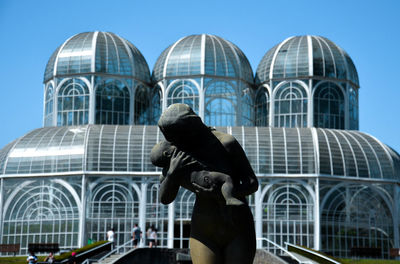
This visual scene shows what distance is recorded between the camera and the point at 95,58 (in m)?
39.8

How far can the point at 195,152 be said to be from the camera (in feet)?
20.7

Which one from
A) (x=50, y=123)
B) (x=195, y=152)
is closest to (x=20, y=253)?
(x=50, y=123)

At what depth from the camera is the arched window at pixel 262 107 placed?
134 feet

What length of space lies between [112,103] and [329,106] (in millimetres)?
12420

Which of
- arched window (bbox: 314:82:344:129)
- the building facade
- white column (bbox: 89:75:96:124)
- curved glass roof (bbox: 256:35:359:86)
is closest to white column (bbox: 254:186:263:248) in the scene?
the building facade

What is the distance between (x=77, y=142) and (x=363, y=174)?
13.7 m

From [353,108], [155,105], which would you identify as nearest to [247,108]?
[155,105]

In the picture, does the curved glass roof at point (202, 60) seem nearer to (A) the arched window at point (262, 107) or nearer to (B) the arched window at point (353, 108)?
(A) the arched window at point (262, 107)

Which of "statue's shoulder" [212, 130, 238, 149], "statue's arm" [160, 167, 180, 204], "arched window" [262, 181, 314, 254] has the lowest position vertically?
"arched window" [262, 181, 314, 254]

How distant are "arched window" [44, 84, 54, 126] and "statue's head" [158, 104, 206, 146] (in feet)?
114

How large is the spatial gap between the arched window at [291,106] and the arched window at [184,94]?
4.73m

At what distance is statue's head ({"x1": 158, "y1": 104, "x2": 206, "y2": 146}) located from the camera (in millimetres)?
6207

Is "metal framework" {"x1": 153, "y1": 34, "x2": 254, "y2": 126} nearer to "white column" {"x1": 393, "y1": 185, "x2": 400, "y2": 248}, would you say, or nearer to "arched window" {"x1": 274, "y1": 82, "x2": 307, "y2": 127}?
"arched window" {"x1": 274, "y1": 82, "x2": 307, "y2": 127}

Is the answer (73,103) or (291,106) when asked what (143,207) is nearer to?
(73,103)
